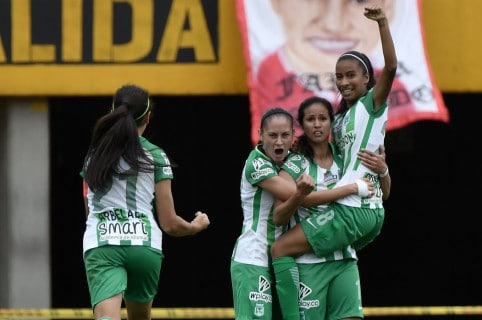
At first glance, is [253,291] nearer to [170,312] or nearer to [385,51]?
[385,51]

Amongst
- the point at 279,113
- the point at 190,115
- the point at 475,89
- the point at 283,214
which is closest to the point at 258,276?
the point at 283,214

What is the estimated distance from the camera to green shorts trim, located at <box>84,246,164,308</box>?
26.8 feet

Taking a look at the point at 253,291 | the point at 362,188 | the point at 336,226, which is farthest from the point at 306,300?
the point at 362,188

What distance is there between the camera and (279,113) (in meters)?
8.64

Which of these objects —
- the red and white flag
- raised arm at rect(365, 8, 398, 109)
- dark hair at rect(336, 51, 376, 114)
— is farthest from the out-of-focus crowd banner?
raised arm at rect(365, 8, 398, 109)

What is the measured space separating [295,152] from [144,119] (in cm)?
98

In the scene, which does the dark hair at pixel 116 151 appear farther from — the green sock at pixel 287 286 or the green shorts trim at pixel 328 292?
the green shorts trim at pixel 328 292

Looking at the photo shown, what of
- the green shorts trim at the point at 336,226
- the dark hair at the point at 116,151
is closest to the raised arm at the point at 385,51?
the green shorts trim at the point at 336,226

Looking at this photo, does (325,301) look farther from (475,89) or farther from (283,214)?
(475,89)

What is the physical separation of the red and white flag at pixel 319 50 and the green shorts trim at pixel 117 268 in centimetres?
465

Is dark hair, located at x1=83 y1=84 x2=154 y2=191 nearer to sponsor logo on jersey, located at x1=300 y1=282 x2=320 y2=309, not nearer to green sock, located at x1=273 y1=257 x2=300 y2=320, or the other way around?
green sock, located at x1=273 y1=257 x2=300 y2=320

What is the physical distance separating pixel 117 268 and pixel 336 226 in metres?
1.35

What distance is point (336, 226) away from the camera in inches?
339

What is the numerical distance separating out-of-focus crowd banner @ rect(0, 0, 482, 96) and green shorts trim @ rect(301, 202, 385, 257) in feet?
17.5
